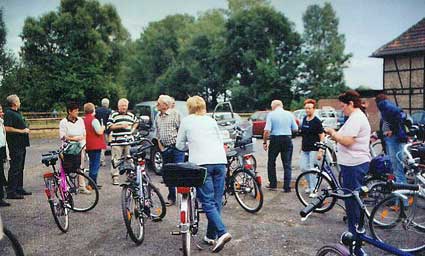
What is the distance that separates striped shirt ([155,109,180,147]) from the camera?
664 cm

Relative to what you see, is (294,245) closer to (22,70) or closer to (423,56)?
(423,56)

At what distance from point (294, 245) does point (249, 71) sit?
36328 mm

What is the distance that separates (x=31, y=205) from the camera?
23.6 ft

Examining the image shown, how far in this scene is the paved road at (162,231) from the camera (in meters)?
4.80

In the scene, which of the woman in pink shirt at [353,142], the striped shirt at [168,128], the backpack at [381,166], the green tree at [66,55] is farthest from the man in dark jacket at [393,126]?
the green tree at [66,55]

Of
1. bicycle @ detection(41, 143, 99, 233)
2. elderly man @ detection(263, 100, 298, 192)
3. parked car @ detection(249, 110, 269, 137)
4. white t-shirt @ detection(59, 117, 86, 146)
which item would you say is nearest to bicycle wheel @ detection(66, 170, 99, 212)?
bicycle @ detection(41, 143, 99, 233)

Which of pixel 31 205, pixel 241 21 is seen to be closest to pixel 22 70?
pixel 241 21

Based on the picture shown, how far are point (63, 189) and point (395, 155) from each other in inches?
214

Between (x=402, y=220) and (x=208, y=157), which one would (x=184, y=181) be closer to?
(x=208, y=157)

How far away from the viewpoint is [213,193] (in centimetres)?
463

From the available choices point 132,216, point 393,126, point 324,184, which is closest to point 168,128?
point 132,216

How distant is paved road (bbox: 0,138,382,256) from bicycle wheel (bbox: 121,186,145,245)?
0.47 ft

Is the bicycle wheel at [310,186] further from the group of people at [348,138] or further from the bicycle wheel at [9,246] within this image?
the bicycle wheel at [9,246]

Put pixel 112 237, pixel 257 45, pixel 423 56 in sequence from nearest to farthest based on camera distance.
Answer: pixel 112 237 < pixel 423 56 < pixel 257 45
